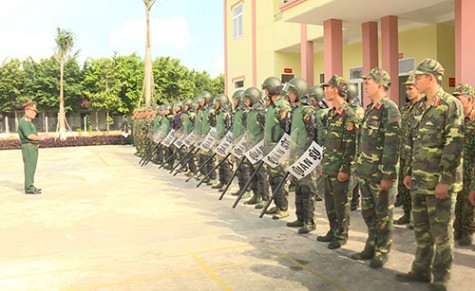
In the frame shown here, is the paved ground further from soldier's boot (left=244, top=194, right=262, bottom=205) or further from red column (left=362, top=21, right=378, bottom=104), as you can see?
red column (left=362, top=21, right=378, bottom=104)

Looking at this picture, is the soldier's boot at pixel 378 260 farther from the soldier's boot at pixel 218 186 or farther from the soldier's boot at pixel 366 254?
the soldier's boot at pixel 218 186

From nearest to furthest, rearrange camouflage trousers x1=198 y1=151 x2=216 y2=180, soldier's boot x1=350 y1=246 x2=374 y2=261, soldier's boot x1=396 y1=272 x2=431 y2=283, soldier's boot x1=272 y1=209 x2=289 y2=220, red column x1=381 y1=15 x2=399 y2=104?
1. soldier's boot x1=396 y1=272 x2=431 y2=283
2. soldier's boot x1=350 y1=246 x2=374 y2=261
3. soldier's boot x1=272 y1=209 x2=289 y2=220
4. camouflage trousers x1=198 y1=151 x2=216 y2=180
5. red column x1=381 y1=15 x2=399 y2=104

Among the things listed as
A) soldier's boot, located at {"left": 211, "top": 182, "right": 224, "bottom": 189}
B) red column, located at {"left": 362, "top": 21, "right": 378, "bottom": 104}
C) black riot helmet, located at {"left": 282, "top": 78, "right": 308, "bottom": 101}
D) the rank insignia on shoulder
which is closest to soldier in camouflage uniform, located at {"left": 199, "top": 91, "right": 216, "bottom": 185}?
soldier's boot, located at {"left": 211, "top": 182, "right": 224, "bottom": 189}

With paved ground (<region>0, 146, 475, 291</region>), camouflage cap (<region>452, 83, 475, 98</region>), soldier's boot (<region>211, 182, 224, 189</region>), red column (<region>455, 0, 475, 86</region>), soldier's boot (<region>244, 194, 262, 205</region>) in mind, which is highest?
red column (<region>455, 0, 475, 86</region>)

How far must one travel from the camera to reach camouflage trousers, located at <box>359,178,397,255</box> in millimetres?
4324

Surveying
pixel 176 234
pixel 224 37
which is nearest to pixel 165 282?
pixel 176 234

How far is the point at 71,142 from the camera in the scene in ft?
87.8

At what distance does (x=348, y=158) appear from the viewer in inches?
189

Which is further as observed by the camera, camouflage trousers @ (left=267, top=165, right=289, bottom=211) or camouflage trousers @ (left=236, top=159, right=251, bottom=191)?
camouflage trousers @ (left=236, top=159, right=251, bottom=191)

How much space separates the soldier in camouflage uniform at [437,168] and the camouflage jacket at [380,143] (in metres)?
0.37

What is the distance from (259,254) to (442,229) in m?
1.98

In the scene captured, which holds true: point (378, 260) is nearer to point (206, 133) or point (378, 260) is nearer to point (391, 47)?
point (206, 133)

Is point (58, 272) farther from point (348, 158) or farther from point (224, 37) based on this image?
point (224, 37)

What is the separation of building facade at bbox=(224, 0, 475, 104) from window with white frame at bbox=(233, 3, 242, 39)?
0.44 meters
